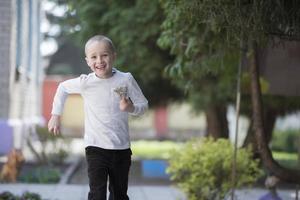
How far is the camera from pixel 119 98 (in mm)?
5188

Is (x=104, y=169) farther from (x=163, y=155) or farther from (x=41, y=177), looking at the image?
(x=163, y=155)

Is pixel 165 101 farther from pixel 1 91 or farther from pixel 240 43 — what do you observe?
pixel 240 43

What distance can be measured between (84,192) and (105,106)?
5583 mm

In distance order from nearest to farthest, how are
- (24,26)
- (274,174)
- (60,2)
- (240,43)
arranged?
(240,43) < (274,174) < (60,2) < (24,26)

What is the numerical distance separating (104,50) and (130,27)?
8.82 meters

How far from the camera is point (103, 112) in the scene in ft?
17.2

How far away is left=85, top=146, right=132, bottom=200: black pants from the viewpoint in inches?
205

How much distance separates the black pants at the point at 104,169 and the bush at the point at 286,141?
28000 millimetres

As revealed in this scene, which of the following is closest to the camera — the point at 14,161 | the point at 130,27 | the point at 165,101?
the point at 14,161

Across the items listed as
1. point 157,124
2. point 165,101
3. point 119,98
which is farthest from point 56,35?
point 119,98

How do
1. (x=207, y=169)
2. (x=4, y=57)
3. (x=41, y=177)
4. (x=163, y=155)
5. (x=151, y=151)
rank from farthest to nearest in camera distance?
(x=151, y=151)
(x=163, y=155)
(x=4, y=57)
(x=41, y=177)
(x=207, y=169)

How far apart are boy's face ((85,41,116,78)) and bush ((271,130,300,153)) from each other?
2828 cm

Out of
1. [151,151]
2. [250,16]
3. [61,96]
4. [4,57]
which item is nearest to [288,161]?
[151,151]

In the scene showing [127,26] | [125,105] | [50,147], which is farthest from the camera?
[50,147]
